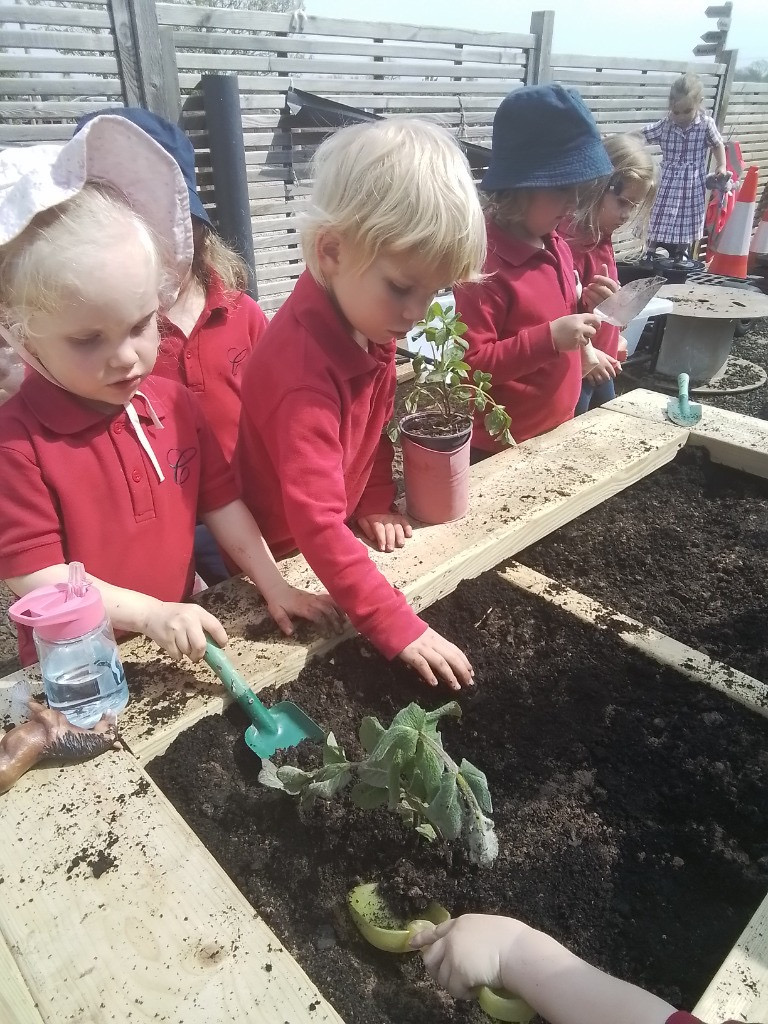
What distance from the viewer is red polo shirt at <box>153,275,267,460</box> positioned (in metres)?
2.09

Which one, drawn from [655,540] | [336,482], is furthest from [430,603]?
[655,540]

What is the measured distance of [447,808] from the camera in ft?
3.37

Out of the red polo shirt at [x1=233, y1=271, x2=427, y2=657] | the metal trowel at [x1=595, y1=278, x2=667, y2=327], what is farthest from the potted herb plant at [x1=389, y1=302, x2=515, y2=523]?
the metal trowel at [x1=595, y1=278, x2=667, y2=327]

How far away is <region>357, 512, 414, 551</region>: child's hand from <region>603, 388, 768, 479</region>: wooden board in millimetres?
1074

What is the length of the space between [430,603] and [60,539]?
0.79 metres

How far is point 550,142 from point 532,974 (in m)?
2.21

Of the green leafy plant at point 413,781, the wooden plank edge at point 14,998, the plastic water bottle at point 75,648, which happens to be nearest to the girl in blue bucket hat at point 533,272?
the green leafy plant at point 413,781

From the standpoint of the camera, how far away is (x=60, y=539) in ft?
4.46

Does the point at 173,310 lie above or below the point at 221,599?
above

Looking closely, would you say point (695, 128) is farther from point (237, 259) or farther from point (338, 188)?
point (338, 188)

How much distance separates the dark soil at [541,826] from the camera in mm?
1064

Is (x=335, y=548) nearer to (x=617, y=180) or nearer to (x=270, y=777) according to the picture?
(x=270, y=777)

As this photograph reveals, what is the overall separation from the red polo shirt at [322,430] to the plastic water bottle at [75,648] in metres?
0.44

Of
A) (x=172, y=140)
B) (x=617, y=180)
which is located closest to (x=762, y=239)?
(x=617, y=180)
